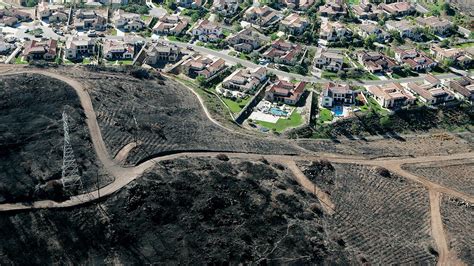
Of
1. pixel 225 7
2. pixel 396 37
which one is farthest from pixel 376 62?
pixel 225 7

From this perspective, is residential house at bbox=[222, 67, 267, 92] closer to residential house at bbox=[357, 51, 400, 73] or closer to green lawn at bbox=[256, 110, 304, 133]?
green lawn at bbox=[256, 110, 304, 133]

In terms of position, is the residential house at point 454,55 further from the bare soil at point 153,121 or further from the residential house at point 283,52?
the bare soil at point 153,121

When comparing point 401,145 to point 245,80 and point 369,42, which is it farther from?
point 369,42

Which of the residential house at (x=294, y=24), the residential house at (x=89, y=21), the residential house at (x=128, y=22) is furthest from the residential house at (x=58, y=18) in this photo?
the residential house at (x=294, y=24)

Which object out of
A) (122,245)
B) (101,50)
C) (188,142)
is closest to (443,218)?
(188,142)

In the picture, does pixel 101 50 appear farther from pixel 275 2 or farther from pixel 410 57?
pixel 410 57

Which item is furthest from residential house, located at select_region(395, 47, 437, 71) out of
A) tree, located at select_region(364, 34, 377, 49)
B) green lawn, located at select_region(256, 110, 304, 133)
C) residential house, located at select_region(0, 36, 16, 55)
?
residential house, located at select_region(0, 36, 16, 55)
